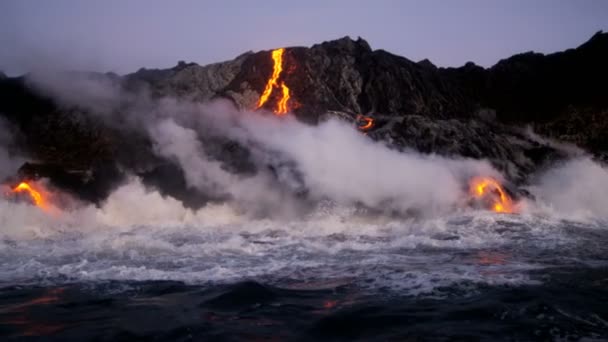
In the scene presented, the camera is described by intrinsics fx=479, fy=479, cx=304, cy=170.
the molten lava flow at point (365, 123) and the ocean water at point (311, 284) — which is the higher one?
the molten lava flow at point (365, 123)

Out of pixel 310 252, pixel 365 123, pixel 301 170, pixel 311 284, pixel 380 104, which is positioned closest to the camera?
pixel 311 284

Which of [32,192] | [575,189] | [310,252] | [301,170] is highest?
[301,170]

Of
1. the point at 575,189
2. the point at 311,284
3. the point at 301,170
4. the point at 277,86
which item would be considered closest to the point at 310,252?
the point at 311,284

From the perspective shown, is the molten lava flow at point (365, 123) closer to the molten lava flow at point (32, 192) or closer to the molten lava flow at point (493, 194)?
the molten lava flow at point (493, 194)

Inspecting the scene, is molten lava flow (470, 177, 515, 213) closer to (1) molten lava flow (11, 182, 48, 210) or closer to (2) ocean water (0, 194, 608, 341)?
(2) ocean water (0, 194, 608, 341)

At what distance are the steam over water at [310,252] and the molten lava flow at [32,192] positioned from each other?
3.11ft

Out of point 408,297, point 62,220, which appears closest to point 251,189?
point 62,220

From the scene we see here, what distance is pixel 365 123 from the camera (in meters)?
24.6

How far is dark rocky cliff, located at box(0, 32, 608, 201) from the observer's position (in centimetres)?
2280

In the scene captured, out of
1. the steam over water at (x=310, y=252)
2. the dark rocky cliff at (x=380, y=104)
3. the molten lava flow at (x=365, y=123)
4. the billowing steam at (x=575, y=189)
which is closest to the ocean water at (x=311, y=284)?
the steam over water at (x=310, y=252)

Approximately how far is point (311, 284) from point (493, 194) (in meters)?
13.5

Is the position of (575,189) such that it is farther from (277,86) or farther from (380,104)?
(277,86)

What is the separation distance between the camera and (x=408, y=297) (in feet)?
21.1

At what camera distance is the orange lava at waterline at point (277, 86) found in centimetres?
2616
